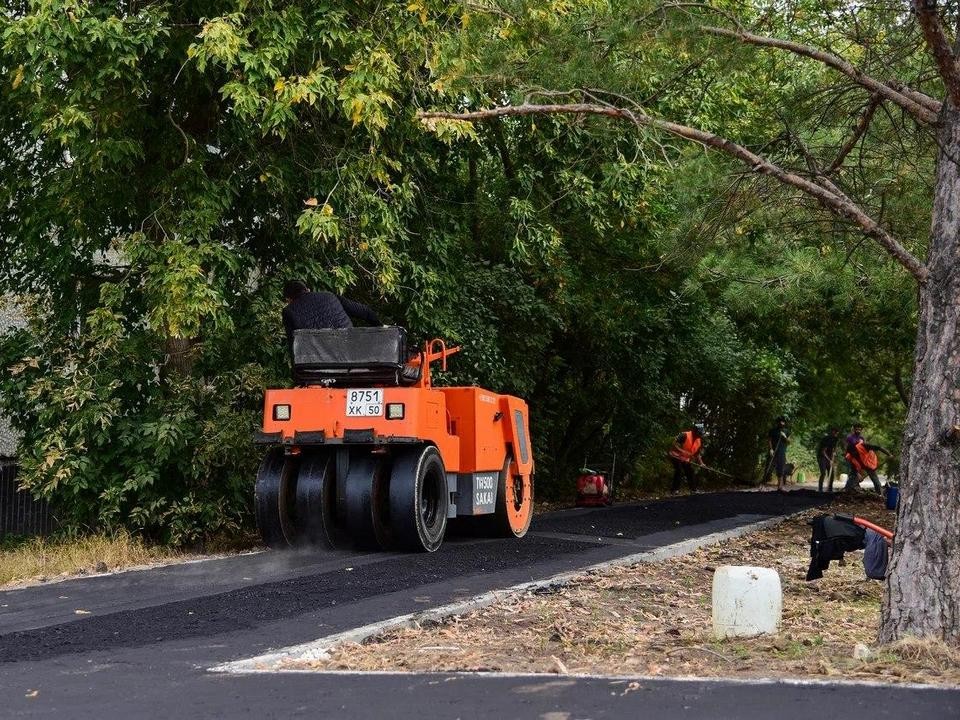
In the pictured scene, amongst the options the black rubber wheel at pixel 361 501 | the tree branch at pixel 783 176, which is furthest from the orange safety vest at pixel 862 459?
the tree branch at pixel 783 176

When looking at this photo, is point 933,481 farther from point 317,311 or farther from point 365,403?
point 317,311

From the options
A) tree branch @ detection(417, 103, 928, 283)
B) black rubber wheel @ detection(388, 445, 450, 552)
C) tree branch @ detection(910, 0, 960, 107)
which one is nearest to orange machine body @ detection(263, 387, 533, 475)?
black rubber wheel @ detection(388, 445, 450, 552)

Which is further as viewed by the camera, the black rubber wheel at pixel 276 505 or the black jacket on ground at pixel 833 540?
the black rubber wheel at pixel 276 505

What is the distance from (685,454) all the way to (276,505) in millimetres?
21306

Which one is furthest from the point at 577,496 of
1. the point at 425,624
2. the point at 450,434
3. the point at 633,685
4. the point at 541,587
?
the point at 633,685

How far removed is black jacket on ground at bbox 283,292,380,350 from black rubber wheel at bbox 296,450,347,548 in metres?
1.33

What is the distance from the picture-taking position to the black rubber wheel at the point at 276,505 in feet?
49.3

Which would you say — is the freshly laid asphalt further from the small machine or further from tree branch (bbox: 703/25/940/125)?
the small machine

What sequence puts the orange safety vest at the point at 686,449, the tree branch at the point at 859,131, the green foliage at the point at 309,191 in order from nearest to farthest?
the tree branch at the point at 859,131 < the green foliage at the point at 309,191 < the orange safety vest at the point at 686,449

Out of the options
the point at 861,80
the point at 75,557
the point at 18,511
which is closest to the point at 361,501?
the point at 75,557

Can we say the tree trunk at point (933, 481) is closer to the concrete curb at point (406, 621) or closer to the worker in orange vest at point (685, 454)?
the concrete curb at point (406, 621)

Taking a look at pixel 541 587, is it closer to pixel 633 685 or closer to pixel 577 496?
pixel 633 685

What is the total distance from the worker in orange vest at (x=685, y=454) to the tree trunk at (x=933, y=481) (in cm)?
2653

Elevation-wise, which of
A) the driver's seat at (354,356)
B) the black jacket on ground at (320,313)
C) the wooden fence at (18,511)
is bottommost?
the wooden fence at (18,511)
